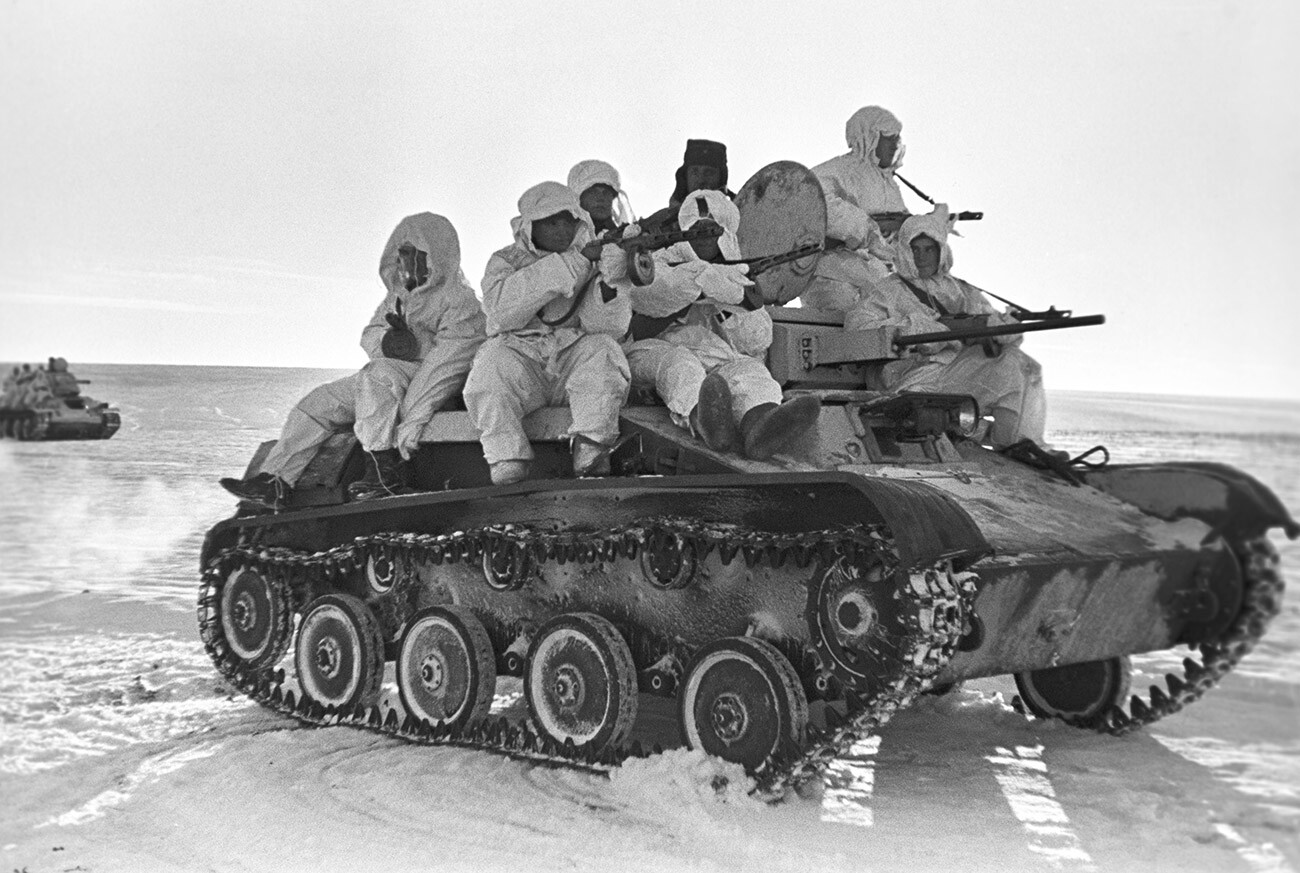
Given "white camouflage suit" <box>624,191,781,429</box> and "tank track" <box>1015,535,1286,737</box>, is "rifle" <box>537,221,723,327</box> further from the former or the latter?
"tank track" <box>1015,535,1286,737</box>

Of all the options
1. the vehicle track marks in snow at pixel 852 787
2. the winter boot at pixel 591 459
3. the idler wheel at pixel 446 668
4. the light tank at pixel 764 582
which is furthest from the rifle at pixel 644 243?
the vehicle track marks in snow at pixel 852 787

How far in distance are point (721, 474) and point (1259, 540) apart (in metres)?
2.56

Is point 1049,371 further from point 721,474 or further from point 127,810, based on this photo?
point 127,810

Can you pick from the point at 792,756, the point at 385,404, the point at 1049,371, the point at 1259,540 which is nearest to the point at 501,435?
the point at 385,404

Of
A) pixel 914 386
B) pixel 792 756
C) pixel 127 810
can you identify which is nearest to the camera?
pixel 792 756

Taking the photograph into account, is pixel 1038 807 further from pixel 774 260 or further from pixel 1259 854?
pixel 774 260

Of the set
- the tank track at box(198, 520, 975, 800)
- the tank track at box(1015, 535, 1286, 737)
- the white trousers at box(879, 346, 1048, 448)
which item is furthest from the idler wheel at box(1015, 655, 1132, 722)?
the tank track at box(198, 520, 975, 800)

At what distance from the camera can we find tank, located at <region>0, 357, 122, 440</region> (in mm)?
8070

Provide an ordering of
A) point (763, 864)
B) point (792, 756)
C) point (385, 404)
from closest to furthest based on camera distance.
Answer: point (763, 864) < point (792, 756) < point (385, 404)

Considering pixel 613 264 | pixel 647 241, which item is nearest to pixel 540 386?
pixel 613 264

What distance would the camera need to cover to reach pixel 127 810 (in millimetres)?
6852

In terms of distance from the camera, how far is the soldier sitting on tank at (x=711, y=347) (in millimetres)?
6848

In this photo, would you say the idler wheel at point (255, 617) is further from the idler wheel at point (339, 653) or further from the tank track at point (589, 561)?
the idler wheel at point (339, 653)

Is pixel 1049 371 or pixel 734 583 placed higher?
pixel 1049 371
